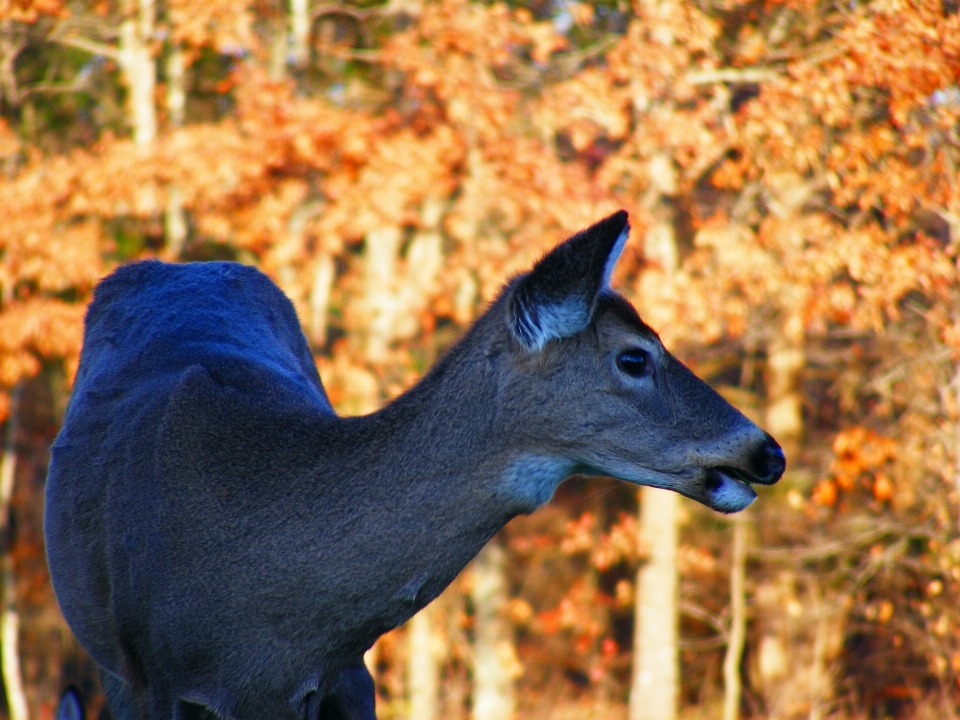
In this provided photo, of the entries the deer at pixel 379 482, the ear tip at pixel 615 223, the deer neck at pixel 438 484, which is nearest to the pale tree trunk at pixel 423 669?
the deer at pixel 379 482

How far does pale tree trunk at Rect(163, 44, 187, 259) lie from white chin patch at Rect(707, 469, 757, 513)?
946 cm

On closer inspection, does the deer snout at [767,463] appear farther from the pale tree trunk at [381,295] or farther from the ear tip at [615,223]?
the pale tree trunk at [381,295]

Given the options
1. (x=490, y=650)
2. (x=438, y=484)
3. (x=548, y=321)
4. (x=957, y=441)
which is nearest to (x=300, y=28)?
(x=490, y=650)

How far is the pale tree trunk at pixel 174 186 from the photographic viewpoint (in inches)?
499

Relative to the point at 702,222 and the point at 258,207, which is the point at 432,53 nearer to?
the point at 258,207

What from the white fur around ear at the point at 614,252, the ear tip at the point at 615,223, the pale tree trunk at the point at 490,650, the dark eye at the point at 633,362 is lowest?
the pale tree trunk at the point at 490,650

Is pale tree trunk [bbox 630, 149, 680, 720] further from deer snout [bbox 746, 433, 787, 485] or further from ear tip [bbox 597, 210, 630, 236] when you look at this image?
ear tip [bbox 597, 210, 630, 236]

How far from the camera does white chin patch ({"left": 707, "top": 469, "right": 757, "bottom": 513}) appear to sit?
12.6 feet

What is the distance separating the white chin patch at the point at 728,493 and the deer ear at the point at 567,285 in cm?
69

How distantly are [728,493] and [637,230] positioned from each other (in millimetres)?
7903

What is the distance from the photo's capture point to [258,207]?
12.6m

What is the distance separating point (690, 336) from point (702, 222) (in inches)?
50.8

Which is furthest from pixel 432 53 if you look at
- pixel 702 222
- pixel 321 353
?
pixel 321 353

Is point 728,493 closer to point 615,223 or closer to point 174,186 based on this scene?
point 615,223
